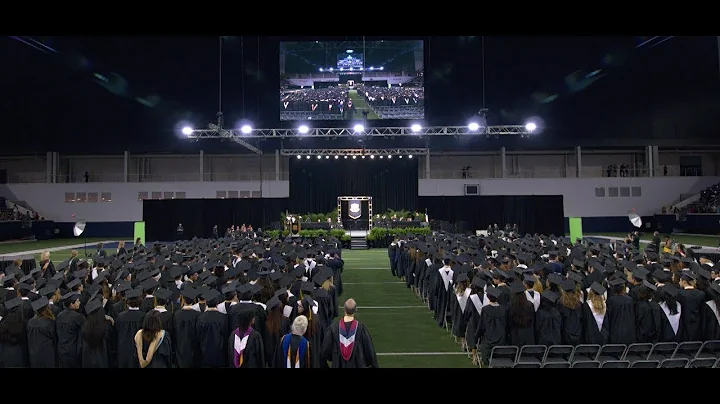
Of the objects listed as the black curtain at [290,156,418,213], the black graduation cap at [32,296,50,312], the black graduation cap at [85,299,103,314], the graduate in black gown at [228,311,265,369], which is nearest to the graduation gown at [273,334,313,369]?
the graduate in black gown at [228,311,265,369]

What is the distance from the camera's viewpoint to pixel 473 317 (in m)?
→ 6.52

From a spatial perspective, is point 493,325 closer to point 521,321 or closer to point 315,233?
point 521,321

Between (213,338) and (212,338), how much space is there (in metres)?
0.01

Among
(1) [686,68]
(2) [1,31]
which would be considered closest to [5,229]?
(2) [1,31]

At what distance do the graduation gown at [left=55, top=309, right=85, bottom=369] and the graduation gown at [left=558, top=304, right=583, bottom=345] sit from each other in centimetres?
565

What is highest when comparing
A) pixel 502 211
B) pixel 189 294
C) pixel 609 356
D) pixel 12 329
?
pixel 502 211

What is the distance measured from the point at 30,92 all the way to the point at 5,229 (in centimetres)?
1077

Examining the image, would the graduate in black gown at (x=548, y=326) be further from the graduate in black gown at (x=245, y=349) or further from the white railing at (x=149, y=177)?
the white railing at (x=149, y=177)

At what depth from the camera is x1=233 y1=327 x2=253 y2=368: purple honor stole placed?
482 centimetres

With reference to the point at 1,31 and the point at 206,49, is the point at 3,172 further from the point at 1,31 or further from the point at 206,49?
the point at 1,31

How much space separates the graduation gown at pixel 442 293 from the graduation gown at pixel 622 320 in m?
3.18

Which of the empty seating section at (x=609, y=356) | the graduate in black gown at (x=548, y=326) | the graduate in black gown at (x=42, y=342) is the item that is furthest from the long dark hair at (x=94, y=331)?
the graduate in black gown at (x=548, y=326)

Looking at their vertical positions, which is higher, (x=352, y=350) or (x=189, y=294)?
(x=189, y=294)

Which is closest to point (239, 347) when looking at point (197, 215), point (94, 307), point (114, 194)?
point (94, 307)
